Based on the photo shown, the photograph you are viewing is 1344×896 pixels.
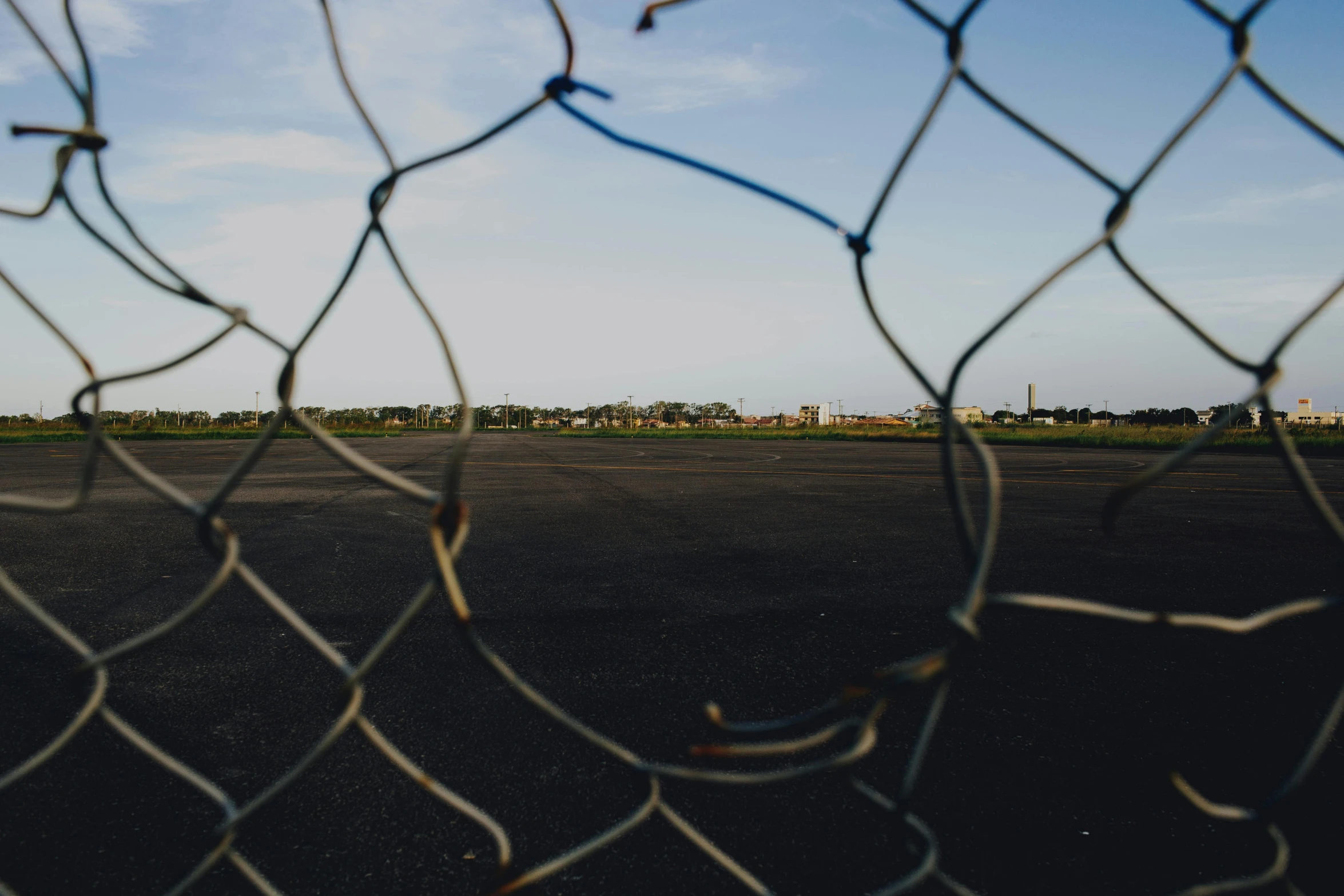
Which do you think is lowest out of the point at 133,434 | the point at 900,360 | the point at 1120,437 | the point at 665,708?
the point at 665,708

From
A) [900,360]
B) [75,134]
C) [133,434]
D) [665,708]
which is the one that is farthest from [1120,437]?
[133,434]

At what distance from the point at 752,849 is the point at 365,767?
42.3 inches

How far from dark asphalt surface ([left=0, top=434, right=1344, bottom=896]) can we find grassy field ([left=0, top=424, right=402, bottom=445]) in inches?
1429

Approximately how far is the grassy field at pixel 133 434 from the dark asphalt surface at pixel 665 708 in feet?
119

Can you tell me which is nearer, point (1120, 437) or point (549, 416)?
point (1120, 437)

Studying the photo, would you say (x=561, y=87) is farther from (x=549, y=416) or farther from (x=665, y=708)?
(x=549, y=416)

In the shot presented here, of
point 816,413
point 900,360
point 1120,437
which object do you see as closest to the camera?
point 900,360

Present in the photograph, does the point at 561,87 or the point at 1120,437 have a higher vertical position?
the point at 1120,437

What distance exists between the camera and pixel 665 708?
7.98 ft

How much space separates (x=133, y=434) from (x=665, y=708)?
56.6m

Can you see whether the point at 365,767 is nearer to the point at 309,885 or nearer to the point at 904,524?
the point at 309,885

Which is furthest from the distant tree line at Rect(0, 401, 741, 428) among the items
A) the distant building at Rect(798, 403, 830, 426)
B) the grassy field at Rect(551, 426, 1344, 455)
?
the grassy field at Rect(551, 426, 1344, 455)

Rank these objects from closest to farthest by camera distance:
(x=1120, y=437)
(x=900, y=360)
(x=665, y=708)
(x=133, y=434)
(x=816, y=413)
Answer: (x=900, y=360), (x=665, y=708), (x=1120, y=437), (x=133, y=434), (x=816, y=413)

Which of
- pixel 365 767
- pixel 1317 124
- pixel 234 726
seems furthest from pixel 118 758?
pixel 1317 124
